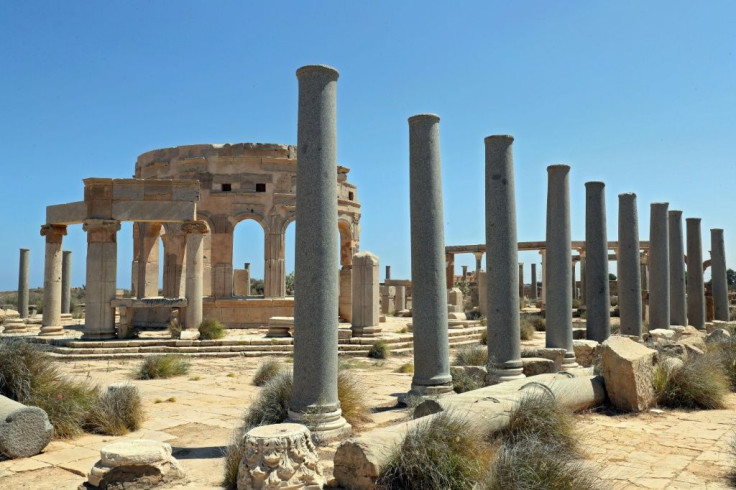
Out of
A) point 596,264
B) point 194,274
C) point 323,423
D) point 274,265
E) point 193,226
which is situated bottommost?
point 323,423

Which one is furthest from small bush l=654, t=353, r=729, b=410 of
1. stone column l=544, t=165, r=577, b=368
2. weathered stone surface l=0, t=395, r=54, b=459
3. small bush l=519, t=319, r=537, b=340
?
small bush l=519, t=319, r=537, b=340

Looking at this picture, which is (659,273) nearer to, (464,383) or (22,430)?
(464,383)

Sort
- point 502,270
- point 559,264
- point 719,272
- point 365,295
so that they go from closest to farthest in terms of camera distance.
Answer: point 502,270 < point 559,264 < point 365,295 < point 719,272

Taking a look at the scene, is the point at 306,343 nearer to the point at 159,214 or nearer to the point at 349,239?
the point at 159,214

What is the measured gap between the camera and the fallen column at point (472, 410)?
16.9 feet

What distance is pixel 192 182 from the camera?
61.0ft

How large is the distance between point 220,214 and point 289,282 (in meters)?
22.0

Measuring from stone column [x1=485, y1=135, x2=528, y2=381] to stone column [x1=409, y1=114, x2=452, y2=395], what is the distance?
1.35 meters

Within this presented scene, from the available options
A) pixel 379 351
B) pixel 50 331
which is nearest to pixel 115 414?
pixel 379 351

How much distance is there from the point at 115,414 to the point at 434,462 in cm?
460

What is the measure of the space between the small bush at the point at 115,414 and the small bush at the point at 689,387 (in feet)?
24.4

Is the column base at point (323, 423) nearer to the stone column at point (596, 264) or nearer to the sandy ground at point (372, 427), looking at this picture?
the sandy ground at point (372, 427)

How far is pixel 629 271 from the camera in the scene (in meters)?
16.0

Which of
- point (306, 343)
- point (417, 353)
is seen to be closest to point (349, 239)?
point (417, 353)
